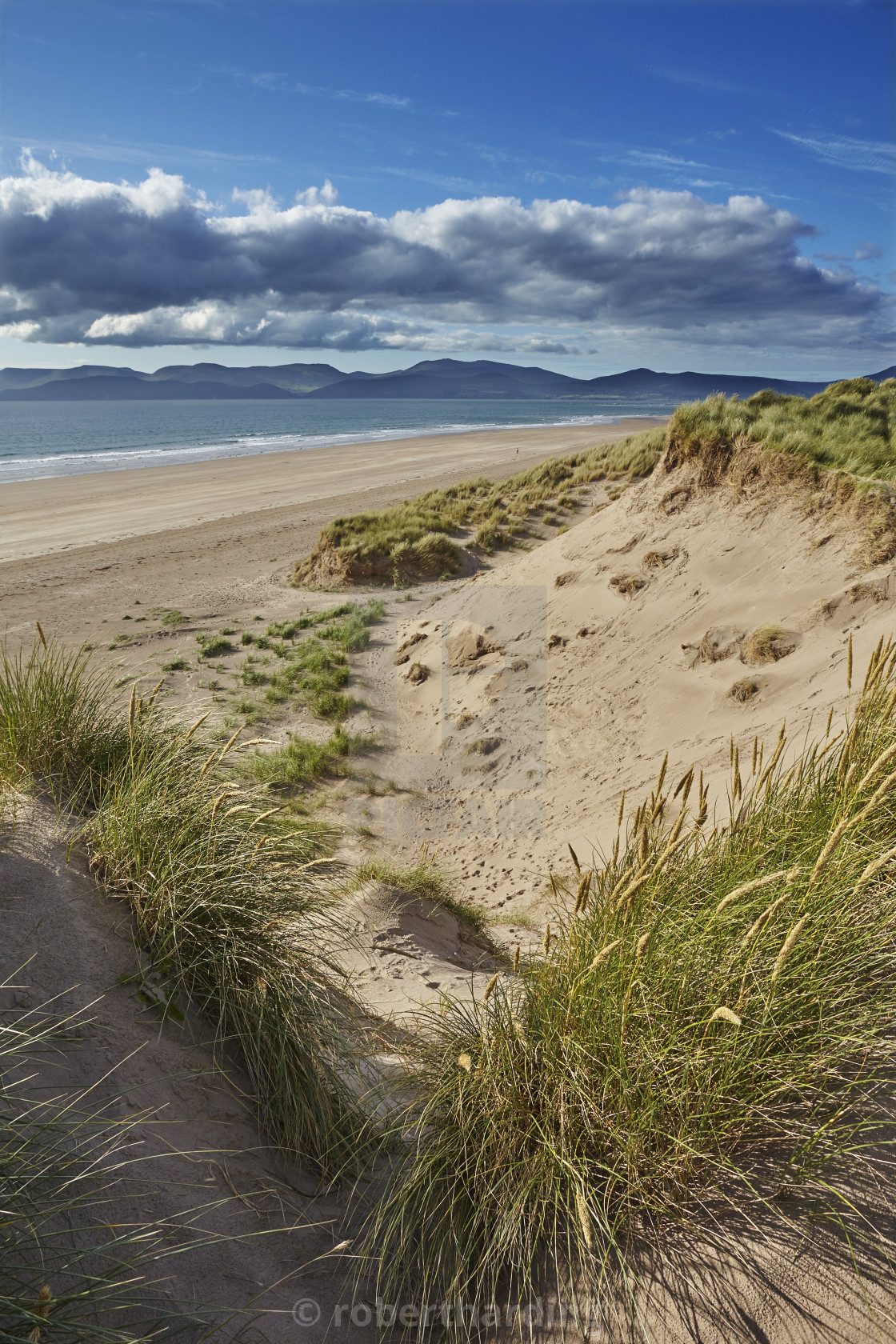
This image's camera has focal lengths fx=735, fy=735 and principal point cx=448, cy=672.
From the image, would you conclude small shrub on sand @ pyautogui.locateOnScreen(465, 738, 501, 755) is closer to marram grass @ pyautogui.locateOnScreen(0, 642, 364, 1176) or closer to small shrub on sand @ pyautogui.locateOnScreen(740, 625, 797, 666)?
small shrub on sand @ pyautogui.locateOnScreen(740, 625, 797, 666)

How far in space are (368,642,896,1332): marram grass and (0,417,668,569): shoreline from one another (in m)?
19.5

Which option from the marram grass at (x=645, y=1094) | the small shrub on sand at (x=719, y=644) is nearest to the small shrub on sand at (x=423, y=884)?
the marram grass at (x=645, y=1094)

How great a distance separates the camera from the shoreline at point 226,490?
2558 centimetres

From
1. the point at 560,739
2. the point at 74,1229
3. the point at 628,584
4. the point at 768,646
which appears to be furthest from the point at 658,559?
the point at 74,1229

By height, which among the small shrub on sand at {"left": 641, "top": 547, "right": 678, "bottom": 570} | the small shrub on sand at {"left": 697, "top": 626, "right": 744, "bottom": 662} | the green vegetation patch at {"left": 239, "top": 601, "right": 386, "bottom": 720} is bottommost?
the green vegetation patch at {"left": 239, "top": 601, "right": 386, "bottom": 720}

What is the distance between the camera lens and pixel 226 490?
3525 cm

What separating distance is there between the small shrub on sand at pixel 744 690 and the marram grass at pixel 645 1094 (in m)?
5.95

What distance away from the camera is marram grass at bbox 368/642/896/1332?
2.33 meters

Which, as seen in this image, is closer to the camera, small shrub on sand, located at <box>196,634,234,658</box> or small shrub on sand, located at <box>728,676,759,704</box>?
small shrub on sand, located at <box>728,676,759,704</box>

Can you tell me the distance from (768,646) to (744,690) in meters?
0.74

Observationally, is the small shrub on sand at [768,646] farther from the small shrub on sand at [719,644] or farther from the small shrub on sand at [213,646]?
the small shrub on sand at [213,646]

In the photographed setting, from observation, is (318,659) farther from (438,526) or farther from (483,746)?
(438,526)

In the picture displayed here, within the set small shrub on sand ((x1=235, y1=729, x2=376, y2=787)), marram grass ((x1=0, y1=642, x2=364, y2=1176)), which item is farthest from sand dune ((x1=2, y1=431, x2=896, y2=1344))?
small shrub on sand ((x1=235, y1=729, x2=376, y2=787))

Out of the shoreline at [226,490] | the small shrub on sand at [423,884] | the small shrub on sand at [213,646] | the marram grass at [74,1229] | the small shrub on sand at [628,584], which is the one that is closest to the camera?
the marram grass at [74,1229]
